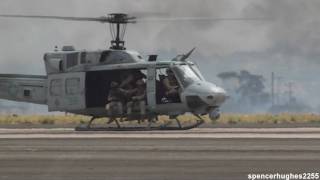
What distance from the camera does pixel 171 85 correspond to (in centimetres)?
2891

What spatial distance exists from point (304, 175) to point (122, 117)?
18988mm

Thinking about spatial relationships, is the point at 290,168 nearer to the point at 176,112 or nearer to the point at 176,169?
the point at 176,169

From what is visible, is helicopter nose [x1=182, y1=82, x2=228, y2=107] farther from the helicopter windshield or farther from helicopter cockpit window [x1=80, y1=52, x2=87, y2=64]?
helicopter cockpit window [x1=80, y1=52, x2=87, y2=64]

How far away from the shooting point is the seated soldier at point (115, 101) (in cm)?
2966

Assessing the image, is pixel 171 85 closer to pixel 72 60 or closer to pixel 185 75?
pixel 185 75

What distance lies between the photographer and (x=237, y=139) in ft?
62.0

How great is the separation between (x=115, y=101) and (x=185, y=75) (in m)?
3.52

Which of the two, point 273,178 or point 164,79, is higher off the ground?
point 164,79

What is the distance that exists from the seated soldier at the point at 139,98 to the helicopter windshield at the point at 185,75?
74.2 inches

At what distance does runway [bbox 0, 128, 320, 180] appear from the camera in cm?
1224

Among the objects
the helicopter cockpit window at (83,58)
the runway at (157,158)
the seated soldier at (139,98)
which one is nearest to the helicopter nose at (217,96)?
the seated soldier at (139,98)

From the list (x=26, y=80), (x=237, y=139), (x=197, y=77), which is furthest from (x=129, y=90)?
(x=237, y=139)

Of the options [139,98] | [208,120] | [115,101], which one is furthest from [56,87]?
[208,120]

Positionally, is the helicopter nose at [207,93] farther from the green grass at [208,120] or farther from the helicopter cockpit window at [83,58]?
the green grass at [208,120]
